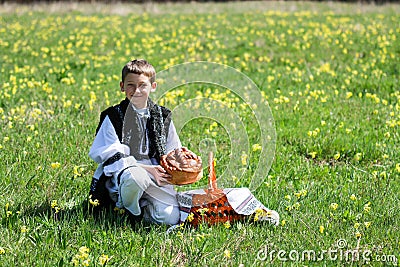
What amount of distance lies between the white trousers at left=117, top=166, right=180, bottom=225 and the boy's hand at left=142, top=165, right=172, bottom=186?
4 cm

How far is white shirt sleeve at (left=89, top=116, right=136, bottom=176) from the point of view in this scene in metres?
4.46

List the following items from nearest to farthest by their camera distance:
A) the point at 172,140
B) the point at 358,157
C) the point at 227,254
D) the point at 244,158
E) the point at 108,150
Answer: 1. the point at 227,254
2. the point at 108,150
3. the point at 172,140
4. the point at 244,158
5. the point at 358,157

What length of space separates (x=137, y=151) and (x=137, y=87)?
1.65ft

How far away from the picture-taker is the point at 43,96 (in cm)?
871

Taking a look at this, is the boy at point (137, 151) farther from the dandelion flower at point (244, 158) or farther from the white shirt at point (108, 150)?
the dandelion flower at point (244, 158)

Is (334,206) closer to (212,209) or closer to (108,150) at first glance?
(212,209)

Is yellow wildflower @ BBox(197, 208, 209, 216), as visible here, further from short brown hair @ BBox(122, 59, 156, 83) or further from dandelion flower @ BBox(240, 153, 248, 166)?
dandelion flower @ BBox(240, 153, 248, 166)

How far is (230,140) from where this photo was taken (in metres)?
6.84

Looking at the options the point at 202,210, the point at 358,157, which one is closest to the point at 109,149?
the point at 202,210

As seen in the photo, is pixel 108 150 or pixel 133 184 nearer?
pixel 133 184

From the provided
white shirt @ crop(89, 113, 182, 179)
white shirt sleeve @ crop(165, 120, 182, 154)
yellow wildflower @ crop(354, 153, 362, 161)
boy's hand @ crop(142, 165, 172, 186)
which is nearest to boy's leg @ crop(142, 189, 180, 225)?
boy's hand @ crop(142, 165, 172, 186)

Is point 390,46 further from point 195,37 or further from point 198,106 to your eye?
point 198,106

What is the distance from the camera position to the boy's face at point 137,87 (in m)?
4.58

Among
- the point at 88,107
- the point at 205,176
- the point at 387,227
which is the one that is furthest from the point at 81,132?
the point at 387,227
